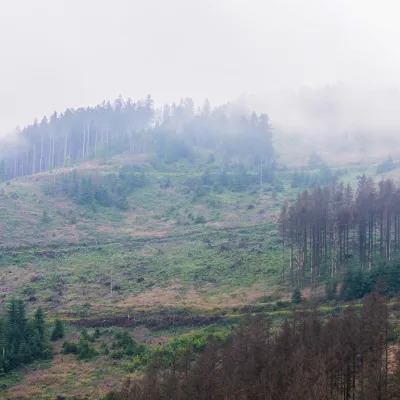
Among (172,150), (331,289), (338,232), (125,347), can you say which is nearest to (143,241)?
(338,232)

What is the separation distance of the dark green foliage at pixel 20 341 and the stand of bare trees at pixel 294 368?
15723mm

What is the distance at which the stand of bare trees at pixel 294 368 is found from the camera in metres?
22.3

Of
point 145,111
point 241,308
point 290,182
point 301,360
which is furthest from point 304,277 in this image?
point 145,111

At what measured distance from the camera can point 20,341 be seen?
133 feet

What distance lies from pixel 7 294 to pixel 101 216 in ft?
136

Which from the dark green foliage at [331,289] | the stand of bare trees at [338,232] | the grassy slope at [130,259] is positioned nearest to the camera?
the dark green foliage at [331,289]

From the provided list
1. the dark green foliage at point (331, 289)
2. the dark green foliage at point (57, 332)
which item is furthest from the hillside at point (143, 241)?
the dark green foliage at point (331, 289)

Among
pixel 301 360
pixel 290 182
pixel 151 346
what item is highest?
pixel 290 182

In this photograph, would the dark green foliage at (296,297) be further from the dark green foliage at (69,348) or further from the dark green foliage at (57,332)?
the dark green foliage at (57,332)

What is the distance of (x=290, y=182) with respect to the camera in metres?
120

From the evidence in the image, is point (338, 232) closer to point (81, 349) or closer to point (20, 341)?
point (81, 349)

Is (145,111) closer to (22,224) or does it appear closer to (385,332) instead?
(22,224)

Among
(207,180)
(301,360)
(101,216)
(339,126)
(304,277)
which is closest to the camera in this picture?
(301,360)

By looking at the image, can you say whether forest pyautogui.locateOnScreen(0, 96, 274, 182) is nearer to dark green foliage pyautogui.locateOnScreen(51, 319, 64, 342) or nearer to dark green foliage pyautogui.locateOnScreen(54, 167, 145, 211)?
dark green foliage pyautogui.locateOnScreen(54, 167, 145, 211)
